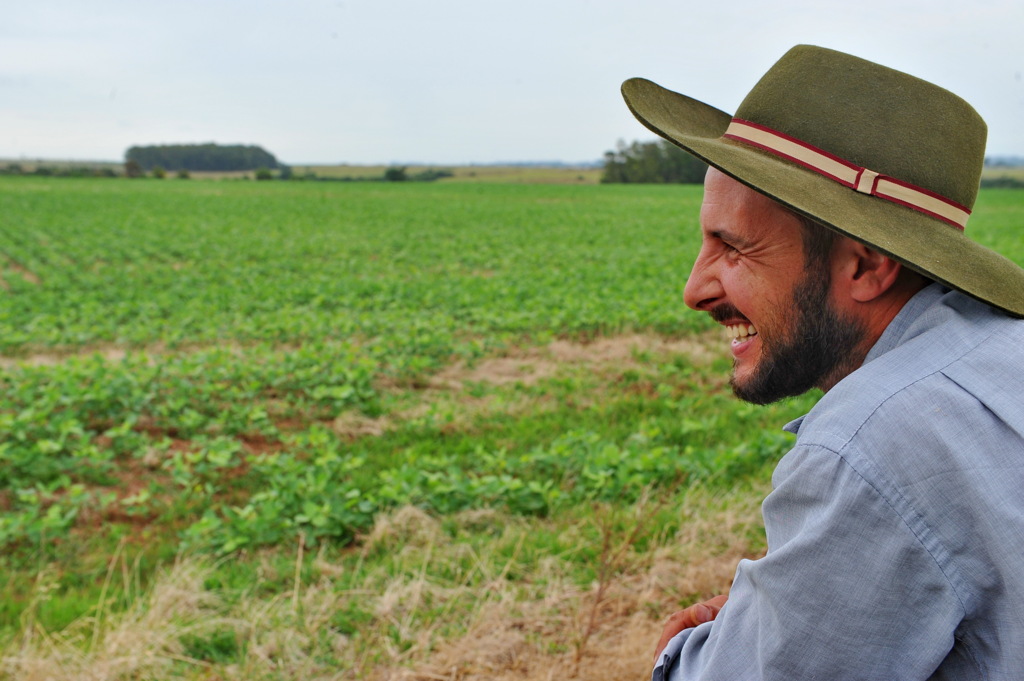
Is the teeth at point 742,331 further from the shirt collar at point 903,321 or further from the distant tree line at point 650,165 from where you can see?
the distant tree line at point 650,165

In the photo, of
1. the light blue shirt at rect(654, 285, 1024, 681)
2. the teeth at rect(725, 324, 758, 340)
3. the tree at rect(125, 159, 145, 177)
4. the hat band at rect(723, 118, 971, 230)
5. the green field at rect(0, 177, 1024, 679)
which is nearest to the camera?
the light blue shirt at rect(654, 285, 1024, 681)

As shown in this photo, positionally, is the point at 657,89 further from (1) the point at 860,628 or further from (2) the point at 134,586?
(2) the point at 134,586

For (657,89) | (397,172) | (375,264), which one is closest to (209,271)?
(375,264)

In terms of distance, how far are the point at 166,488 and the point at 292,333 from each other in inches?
191

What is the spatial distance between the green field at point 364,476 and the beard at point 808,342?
1.42 metres

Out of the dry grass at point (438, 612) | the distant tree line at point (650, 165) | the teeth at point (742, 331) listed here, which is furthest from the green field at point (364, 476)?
the distant tree line at point (650, 165)

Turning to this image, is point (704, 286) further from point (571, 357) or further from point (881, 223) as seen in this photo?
point (571, 357)

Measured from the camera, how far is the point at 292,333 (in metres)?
9.91

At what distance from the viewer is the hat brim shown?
4.28ft

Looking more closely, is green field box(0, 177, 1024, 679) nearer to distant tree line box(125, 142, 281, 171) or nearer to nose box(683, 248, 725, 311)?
nose box(683, 248, 725, 311)

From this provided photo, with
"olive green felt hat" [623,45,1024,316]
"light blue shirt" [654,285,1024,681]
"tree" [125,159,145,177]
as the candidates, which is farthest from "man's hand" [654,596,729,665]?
"tree" [125,159,145,177]

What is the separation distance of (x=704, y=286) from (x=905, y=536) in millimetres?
668

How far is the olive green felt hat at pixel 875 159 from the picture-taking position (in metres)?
Result: 1.35

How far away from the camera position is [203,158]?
9675cm
